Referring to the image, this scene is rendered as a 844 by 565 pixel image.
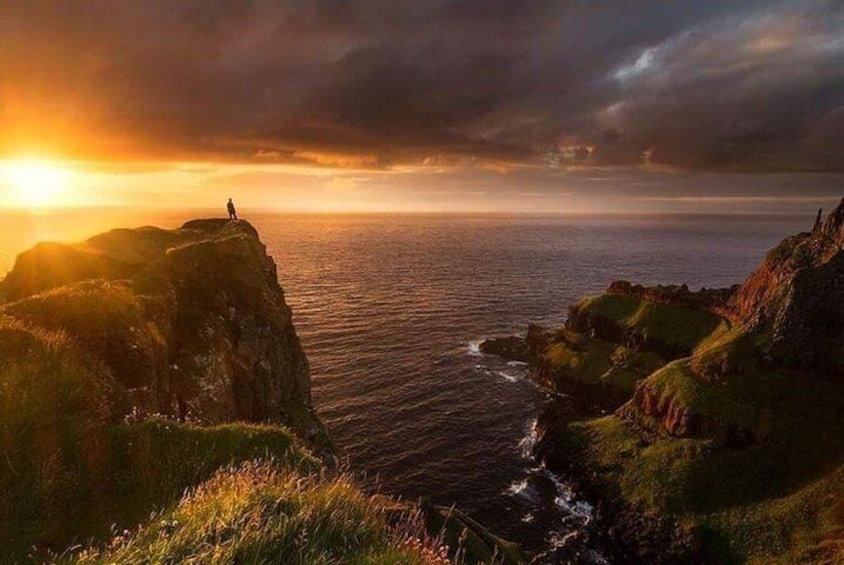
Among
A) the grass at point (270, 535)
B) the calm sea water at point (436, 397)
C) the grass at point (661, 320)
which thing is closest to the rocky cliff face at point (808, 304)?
the grass at point (661, 320)

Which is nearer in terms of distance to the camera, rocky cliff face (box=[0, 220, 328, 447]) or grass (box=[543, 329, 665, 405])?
rocky cliff face (box=[0, 220, 328, 447])

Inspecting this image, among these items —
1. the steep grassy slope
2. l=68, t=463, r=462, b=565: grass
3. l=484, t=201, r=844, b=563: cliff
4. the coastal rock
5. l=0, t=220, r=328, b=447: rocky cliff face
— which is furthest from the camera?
the coastal rock

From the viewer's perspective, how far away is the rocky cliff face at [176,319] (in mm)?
23016

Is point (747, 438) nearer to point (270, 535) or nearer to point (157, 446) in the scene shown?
point (157, 446)

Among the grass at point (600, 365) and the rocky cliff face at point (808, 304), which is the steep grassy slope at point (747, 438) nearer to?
the rocky cliff face at point (808, 304)

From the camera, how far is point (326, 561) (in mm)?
6344

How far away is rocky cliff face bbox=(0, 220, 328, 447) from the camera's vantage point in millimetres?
23016

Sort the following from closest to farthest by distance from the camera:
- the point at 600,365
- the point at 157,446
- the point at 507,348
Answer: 1. the point at 157,446
2. the point at 600,365
3. the point at 507,348

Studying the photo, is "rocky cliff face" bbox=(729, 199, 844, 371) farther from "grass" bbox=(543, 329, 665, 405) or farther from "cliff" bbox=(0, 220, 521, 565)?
"cliff" bbox=(0, 220, 521, 565)

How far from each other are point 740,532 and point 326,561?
57.3m

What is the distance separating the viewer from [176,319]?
35000 mm

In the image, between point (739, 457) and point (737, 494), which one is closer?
point (737, 494)

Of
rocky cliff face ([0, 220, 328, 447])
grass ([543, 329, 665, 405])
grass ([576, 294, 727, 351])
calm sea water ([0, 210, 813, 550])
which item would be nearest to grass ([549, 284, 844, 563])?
calm sea water ([0, 210, 813, 550])

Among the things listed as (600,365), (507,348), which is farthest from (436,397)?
(600,365)
